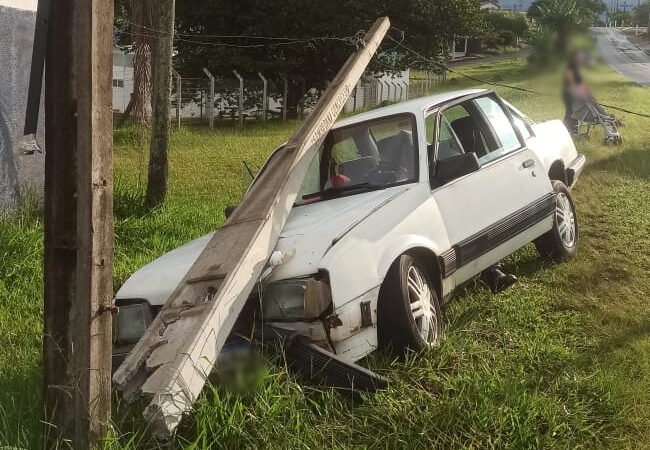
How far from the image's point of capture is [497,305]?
16.5ft

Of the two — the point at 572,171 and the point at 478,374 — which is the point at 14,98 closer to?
A: the point at 572,171

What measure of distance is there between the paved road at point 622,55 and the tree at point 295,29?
35.0ft

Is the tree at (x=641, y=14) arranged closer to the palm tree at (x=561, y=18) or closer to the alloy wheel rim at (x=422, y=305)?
the palm tree at (x=561, y=18)

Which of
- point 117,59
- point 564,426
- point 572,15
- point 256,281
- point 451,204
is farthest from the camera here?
point 117,59

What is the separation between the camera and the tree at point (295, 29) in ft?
84.5

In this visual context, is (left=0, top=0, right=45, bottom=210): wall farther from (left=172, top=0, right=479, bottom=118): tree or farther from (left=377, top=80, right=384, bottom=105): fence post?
(left=377, top=80, right=384, bottom=105): fence post

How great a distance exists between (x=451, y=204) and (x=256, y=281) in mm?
1630

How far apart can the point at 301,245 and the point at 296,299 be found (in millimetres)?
372

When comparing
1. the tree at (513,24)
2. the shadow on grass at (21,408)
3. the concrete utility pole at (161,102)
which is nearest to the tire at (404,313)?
the shadow on grass at (21,408)

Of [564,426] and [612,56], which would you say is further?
[612,56]

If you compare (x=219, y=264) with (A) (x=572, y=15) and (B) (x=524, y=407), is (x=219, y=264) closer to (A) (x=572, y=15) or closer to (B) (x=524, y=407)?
(B) (x=524, y=407)

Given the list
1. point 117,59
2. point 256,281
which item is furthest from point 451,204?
point 117,59

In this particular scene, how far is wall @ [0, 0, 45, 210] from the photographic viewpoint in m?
7.70

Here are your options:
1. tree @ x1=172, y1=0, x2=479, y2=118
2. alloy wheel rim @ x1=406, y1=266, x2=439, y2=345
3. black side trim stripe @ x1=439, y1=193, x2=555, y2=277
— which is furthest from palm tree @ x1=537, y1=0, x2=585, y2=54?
tree @ x1=172, y1=0, x2=479, y2=118
